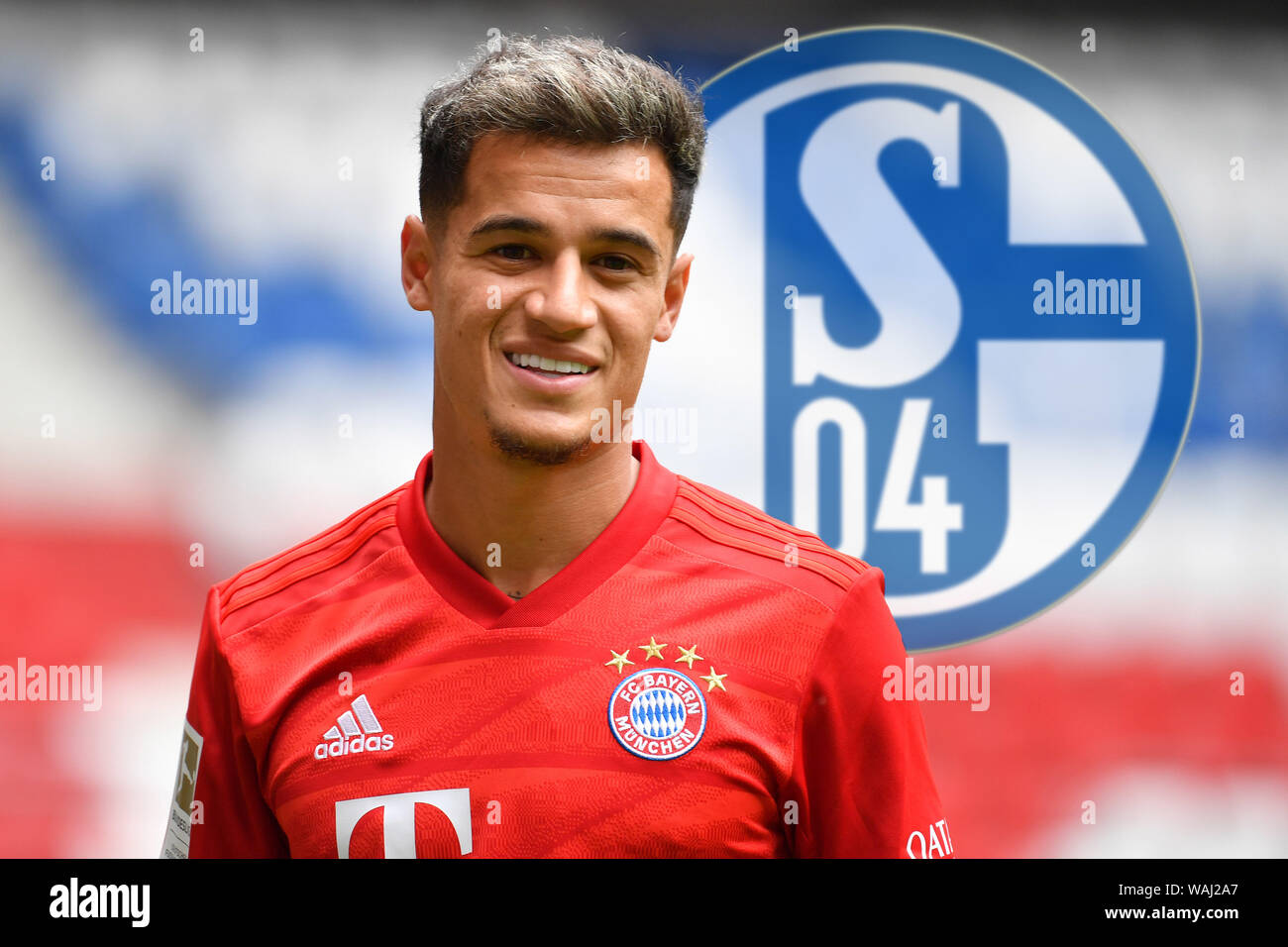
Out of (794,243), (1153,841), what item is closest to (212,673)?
(794,243)

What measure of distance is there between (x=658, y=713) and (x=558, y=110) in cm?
87

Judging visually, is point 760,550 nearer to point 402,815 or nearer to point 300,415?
point 402,815

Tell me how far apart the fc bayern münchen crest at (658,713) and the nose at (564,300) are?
50 centimetres

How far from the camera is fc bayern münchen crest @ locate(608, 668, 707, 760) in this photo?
143cm

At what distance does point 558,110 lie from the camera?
4.92 ft

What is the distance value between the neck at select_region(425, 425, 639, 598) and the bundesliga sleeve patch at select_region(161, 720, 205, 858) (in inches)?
21.5

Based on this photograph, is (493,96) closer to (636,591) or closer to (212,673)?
(636,591)

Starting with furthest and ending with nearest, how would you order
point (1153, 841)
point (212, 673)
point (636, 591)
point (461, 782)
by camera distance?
point (1153, 841) < point (212, 673) < point (636, 591) < point (461, 782)

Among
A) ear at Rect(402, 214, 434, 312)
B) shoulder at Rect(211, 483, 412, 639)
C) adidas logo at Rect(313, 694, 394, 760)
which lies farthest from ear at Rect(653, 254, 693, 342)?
adidas logo at Rect(313, 694, 394, 760)

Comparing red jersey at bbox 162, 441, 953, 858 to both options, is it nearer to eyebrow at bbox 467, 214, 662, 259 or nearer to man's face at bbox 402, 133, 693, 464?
man's face at bbox 402, 133, 693, 464

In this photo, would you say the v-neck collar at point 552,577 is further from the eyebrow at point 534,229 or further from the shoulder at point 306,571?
the eyebrow at point 534,229

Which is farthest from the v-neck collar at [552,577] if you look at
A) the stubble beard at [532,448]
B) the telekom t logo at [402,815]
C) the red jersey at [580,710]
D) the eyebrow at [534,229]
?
the eyebrow at [534,229]

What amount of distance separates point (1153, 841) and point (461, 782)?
2278 millimetres

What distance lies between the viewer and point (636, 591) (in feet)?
5.06
